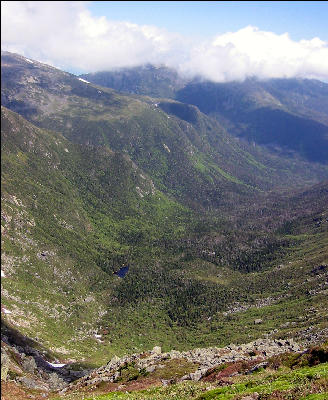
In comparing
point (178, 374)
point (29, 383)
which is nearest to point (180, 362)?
point (178, 374)

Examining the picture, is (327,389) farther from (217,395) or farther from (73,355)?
(73,355)

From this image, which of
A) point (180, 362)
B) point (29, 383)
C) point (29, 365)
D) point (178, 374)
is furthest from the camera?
point (29, 365)

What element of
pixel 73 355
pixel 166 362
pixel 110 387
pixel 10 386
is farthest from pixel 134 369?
pixel 73 355

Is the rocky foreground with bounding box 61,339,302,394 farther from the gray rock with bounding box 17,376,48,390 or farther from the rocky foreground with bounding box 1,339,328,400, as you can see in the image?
the gray rock with bounding box 17,376,48,390

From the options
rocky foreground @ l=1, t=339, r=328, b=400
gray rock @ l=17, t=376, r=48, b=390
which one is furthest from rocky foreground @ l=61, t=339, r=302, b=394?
gray rock @ l=17, t=376, r=48, b=390

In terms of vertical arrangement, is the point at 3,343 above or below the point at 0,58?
below

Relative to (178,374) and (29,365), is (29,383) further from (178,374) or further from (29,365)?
(178,374)

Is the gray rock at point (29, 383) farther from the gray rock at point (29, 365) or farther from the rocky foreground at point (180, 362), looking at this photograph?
the gray rock at point (29, 365)

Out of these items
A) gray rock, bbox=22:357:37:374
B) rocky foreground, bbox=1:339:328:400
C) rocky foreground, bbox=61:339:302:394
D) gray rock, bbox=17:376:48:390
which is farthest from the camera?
gray rock, bbox=22:357:37:374

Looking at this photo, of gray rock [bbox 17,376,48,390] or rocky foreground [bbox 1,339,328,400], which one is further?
gray rock [bbox 17,376,48,390]

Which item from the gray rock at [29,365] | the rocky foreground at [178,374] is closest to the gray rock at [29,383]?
the rocky foreground at [178,374]

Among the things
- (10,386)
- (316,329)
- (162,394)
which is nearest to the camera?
(162,394)
